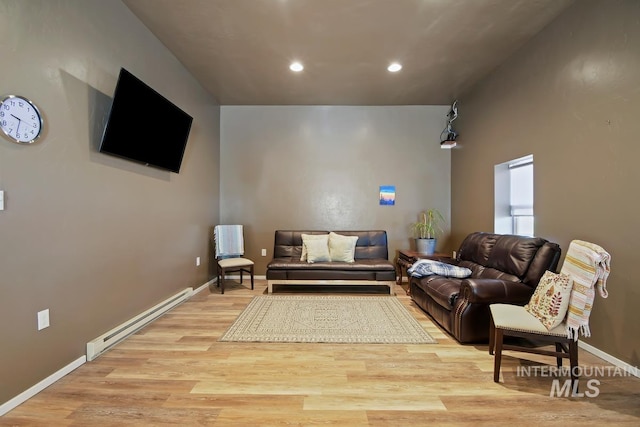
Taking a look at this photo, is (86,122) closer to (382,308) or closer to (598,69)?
(382,308)

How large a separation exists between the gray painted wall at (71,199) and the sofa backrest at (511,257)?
11.8ft

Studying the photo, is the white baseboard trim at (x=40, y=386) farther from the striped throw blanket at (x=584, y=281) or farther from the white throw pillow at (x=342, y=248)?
the striped throw blanket at (x=584, y=281)

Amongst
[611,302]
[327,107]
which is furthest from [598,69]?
[327,107]

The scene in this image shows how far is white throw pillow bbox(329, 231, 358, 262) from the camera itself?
4.38 m

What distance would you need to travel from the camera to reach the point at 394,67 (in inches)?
143

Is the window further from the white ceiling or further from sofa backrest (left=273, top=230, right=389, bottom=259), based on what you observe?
sofa backrest (left=273, top=230, right=389, bottom=259)

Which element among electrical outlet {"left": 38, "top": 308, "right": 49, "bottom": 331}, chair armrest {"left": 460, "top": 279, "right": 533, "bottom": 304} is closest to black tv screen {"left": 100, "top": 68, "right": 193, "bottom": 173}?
electrical outlet {"left": 38, "top": 308, "right": 49, "bottom": 331}

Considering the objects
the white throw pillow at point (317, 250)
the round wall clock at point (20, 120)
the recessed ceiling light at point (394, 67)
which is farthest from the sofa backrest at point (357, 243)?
the round wall clock at point (20, 120)

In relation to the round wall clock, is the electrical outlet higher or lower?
lower

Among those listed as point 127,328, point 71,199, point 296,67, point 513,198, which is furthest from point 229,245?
point 513,198

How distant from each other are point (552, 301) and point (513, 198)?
207 cm

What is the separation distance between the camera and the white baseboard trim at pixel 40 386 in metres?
1.66

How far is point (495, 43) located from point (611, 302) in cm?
272

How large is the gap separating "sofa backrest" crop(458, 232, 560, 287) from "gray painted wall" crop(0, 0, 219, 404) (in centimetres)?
Answer: 361
